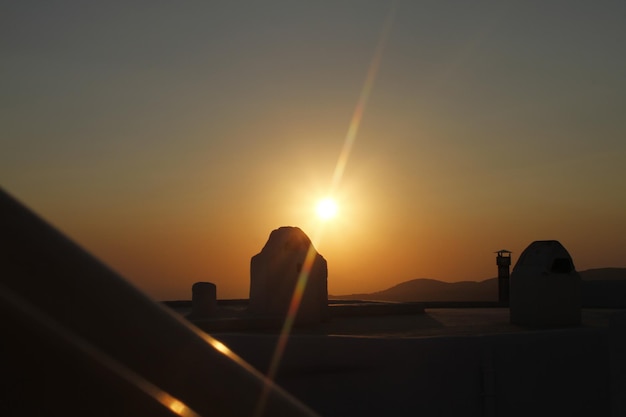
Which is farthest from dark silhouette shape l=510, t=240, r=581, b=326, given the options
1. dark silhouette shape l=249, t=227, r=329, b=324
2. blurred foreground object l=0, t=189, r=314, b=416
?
blurred foreground object l=0, t=189, r=314, b=416

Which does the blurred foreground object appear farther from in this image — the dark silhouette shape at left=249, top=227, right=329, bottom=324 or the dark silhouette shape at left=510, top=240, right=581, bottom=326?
the dark silhouette shape at left=510, top=240, right=581, bottom=326

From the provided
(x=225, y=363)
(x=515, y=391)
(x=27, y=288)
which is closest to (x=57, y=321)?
(x=27, y=288)

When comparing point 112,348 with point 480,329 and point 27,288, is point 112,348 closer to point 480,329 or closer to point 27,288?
point 27,288

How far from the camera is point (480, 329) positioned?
15.3 meters

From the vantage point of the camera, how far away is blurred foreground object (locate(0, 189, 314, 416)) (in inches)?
38.3

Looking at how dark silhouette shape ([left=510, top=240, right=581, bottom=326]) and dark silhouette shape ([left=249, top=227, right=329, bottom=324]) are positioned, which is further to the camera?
dark silhouette shape ([left=249, top=227, right=329, bottom=324])

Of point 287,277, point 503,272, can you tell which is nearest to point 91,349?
point 287,277

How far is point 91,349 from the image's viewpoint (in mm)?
1092

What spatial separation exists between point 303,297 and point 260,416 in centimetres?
1488

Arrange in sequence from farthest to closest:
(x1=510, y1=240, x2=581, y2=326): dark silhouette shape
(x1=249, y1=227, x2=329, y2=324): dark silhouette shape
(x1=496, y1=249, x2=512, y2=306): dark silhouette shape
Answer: (x1=496, y1=249, x2=512, y2=306): dark silhouette shape < (x1=249, y1=227, x2=329, y2=324): dark silhouette shape < (x1=510, y1=240, x2=581, y2=326): dark silhouette shape

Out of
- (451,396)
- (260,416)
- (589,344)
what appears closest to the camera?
(260,416)

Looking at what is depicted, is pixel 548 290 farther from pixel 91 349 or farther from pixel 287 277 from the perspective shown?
pixel 91 349

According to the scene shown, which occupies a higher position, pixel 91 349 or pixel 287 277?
pixel 287 277

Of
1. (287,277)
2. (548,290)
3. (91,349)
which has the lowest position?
(91,349)
